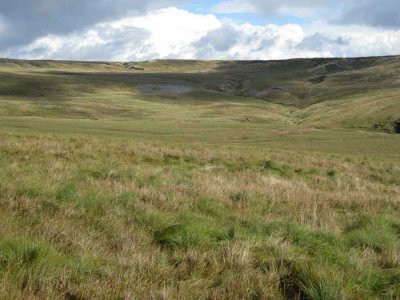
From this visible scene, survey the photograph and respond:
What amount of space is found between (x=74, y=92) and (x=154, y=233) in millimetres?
170583

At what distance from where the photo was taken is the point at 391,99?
5256 inches

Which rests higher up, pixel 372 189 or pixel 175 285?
pixel 175 285

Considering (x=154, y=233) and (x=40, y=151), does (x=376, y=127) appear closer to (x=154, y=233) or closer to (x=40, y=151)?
(x=40, y=151)

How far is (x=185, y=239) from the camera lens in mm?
7953


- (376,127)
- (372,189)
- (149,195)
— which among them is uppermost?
(149,195)

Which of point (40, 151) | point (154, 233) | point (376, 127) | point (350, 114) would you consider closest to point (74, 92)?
point (350, 114)

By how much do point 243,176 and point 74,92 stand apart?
16112cm

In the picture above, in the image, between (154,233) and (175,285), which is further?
(154,233)

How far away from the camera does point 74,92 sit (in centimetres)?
17288

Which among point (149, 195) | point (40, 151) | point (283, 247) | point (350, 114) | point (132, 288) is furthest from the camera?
point (350, 114)

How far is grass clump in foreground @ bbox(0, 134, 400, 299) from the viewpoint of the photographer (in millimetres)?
5980

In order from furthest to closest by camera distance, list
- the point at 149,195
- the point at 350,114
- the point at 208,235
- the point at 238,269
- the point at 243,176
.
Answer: the point at 350,114
the point at 243,176
the point at 149,195
the point at 208,235
the point at 238,269

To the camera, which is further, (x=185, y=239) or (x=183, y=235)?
(x=183, y=235)

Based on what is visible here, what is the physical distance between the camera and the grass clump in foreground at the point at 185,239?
19.6 ft
